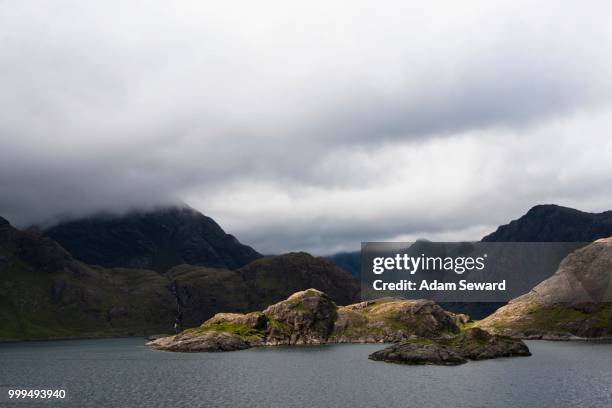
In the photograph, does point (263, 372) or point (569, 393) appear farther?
point (263, 372)

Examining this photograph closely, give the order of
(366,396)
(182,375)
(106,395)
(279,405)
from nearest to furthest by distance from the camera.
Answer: (279,405), (366,396), (106,395), (182,375)

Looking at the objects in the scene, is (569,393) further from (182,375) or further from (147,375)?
(147,375)

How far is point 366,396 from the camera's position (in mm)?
128125

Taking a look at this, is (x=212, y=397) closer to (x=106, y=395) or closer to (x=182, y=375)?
(x=106, y=395)

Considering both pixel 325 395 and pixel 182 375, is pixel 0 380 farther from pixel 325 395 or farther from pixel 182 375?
pixel 325 395

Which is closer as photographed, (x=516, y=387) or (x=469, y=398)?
(x=469, y=398)

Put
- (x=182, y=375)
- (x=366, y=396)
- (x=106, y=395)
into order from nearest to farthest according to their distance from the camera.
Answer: (x=366, y=396)
(x=106, y=395)
(x=182, y=375)

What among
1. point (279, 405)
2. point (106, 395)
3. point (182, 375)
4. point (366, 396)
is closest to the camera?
point (279, 405)

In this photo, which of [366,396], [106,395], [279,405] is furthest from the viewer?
[106,395]

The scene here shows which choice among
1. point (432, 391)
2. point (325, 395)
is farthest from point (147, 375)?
point (432, 391)

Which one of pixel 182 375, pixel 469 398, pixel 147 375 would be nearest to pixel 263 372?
pixel 182 375

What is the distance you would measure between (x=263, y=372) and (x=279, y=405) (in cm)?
6672

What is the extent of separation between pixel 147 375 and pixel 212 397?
58878 mm

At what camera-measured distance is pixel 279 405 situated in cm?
11919
